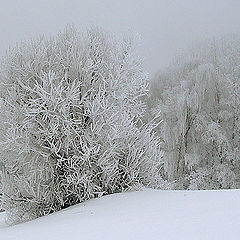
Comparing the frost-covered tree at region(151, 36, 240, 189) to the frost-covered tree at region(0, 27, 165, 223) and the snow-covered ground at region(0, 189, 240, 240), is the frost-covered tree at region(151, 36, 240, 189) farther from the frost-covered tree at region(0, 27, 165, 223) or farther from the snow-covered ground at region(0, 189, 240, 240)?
the snow-covered ground at region(0, 189, 240, 240)

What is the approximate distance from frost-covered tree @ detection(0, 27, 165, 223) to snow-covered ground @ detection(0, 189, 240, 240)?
4.93 feet

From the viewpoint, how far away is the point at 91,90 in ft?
27.5

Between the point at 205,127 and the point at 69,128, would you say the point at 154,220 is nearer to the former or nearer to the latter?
the point at 69,128

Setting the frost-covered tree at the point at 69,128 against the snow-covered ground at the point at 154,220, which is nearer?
the snow-covered ground at the point at 154,220

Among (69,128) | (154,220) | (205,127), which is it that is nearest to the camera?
(154,220)

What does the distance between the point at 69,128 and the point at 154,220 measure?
3.59 meters

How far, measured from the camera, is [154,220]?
15.3ft

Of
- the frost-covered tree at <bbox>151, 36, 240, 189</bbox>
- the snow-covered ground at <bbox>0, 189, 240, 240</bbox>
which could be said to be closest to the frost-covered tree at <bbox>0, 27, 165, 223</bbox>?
the snow-covered ground at <bbox>0, 189, 240, 240</bbox>

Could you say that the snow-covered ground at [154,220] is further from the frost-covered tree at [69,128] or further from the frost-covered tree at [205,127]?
the frost-covered tree at [205,127]

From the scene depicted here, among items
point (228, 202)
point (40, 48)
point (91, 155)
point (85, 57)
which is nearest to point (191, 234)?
point (228, 202)

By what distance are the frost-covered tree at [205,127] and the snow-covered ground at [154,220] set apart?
10877mm

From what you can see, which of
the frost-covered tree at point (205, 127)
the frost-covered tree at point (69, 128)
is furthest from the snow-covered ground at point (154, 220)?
the frost-covered tree at point (205, 127)

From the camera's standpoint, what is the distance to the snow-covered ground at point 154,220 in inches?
155

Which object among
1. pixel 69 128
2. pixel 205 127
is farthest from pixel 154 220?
pixel 205 127
